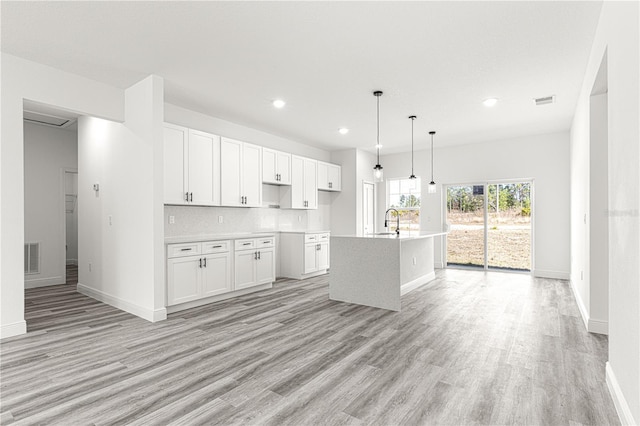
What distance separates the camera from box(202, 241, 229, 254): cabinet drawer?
457 cm

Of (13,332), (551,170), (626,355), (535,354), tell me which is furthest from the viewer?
(551,170)

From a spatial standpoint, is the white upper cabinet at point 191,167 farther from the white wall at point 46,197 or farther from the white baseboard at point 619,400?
the white baseboard at point 619,400

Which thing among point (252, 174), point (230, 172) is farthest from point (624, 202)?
point (252, 174)

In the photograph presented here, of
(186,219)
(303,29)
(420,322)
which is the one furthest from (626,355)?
(186,219)

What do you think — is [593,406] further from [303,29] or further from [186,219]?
[186,219]

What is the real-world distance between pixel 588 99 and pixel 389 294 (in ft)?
9.85

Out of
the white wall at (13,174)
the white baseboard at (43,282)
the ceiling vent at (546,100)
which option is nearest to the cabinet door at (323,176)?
the ceiling vent at (546,100)

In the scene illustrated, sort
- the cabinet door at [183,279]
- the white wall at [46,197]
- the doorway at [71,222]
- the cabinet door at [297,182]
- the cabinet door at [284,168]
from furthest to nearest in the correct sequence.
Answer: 1. the doorway at [71,222]
2. the cabinet door at [297,182]
3. the cabinet door at [284,168]
4. the white wall at [46,197]
5. the cabinet door at [183,279]

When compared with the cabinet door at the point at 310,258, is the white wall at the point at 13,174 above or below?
above

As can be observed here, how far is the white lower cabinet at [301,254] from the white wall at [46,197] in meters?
3.95

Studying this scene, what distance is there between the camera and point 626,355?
1903mm

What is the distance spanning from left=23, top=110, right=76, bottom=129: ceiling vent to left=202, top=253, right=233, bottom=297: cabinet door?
3.53 metres

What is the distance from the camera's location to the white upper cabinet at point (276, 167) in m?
6.00

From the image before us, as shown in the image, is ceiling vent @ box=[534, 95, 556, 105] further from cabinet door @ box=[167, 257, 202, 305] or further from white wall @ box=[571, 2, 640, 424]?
cabinet door @ box=[167, 257, 202, 305]
